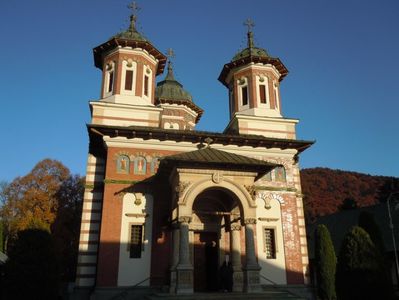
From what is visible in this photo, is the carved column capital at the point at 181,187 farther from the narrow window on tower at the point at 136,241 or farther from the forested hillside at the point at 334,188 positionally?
the forested hillside at the point at 334,188

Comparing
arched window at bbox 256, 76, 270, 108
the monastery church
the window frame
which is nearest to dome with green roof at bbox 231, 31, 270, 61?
arched window at bbox 256, 76, 270, 108

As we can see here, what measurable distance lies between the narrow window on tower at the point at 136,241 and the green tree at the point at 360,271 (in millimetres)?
8912

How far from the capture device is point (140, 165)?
1939 centimetres

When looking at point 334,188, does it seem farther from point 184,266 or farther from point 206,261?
point 184,266

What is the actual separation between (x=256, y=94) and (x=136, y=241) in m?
12.0

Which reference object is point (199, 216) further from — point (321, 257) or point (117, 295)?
point (321, 257)

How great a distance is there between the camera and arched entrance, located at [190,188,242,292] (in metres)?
18.7

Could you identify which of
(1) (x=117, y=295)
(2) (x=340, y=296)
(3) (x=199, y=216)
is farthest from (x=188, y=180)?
(2) (x=340, y=296)

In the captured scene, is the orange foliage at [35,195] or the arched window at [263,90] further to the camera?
the orange foliage at [35,195]

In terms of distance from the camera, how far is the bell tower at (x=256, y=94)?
23516mm

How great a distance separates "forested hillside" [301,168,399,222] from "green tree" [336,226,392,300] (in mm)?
51105

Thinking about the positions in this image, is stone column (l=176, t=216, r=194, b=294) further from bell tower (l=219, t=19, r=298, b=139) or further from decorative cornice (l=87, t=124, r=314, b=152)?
bell tower (l=219, t=19, r=298, b=139)

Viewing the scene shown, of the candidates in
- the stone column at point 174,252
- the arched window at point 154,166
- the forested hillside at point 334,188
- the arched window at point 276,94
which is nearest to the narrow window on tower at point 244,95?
the arched window at point 276,94

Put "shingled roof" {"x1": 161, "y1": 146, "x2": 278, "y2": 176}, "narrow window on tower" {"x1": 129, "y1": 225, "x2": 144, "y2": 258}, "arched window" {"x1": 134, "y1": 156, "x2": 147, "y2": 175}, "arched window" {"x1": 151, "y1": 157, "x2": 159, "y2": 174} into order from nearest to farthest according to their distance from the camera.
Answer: "shingled roof" {"x1": 161, "y1": 146, "x2": 278, "y2": 176}, "narrow window on tower" {"x1": 129, "y1": 225, "x2": 144, "y2": 258}, "arched window" {"x1": 134, "y1": 156, "x2": 147, "y2": 175}, "arched window" {"x1": 151, "y1": 157, "x2": 159, "y2": 174}
